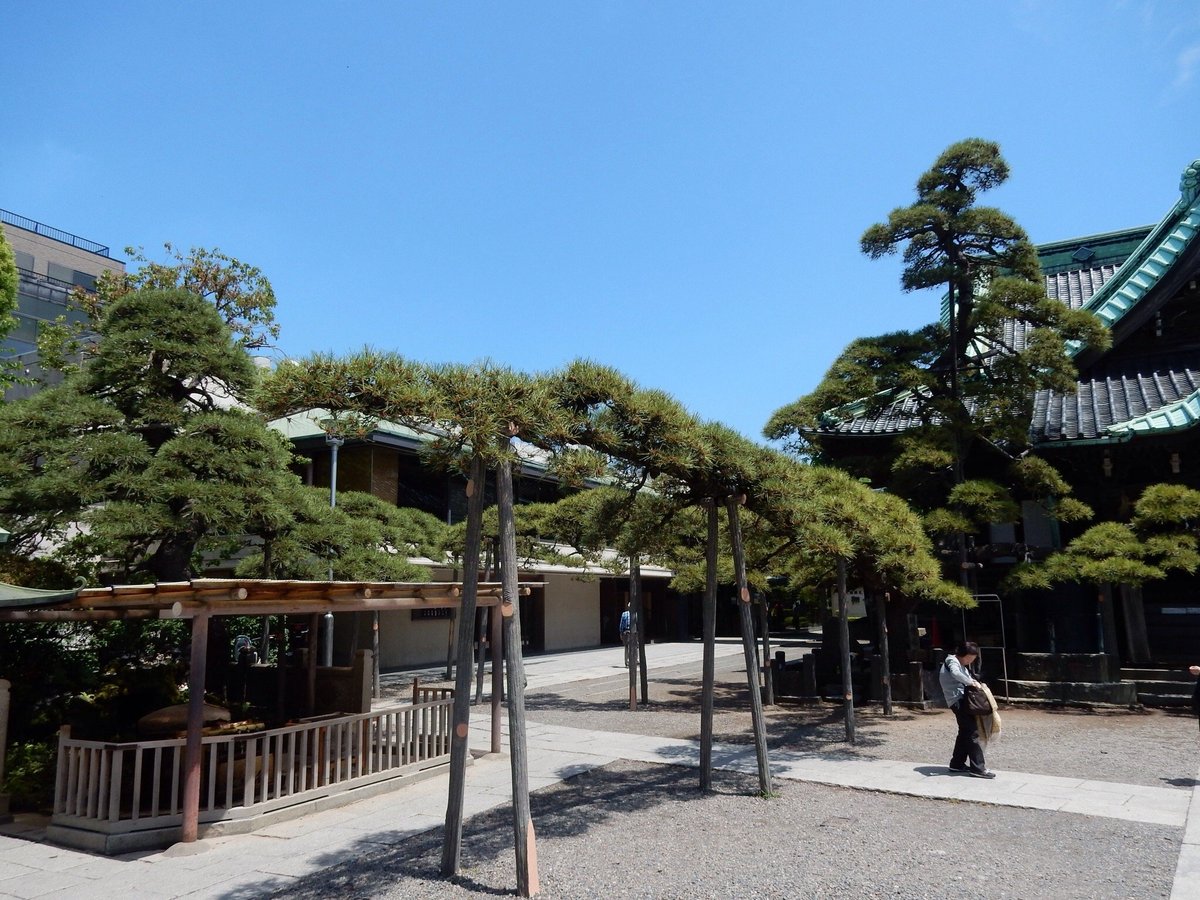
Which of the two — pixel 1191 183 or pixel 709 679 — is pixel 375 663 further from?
pixel 1191 183

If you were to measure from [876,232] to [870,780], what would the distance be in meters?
9.99

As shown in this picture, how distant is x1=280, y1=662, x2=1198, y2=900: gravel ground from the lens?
6.03 meters

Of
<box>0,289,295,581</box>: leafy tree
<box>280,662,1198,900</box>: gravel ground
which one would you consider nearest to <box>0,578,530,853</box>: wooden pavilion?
<box>0,289,295,581</box>: leafy tree

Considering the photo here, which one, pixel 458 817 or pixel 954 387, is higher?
pixel 954 387

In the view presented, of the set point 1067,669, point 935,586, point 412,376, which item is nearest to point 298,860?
point 412,376

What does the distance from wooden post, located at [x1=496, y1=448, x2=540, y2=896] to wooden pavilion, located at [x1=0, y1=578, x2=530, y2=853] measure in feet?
7.31

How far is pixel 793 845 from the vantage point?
23.0 feet

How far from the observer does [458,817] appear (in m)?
6.35

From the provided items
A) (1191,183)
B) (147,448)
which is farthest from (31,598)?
(1191,183)

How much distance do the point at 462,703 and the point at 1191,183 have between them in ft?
56.8

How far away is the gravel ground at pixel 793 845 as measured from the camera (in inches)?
237

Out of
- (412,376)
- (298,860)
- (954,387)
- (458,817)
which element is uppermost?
(954,387)

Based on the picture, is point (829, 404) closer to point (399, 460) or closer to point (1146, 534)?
point (1146, 534)

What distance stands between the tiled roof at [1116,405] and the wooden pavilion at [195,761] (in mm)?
11453
